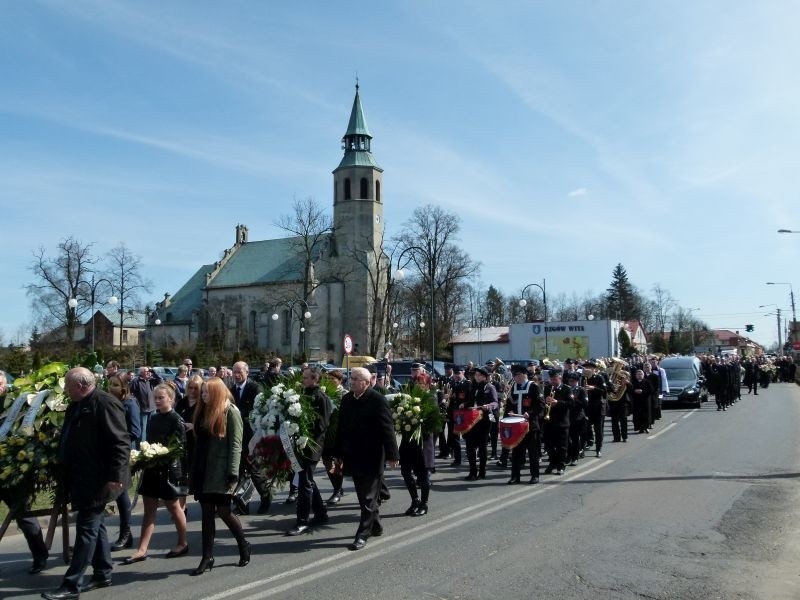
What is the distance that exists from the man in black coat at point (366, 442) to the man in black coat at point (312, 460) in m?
0.70

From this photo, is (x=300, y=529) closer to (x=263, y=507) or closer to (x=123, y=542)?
(x=263, y=507)

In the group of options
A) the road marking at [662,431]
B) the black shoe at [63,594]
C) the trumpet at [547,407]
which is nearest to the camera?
the black shoe at [63,594]

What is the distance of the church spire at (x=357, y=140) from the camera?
75.4m

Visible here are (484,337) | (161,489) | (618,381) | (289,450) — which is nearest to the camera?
(161,489)

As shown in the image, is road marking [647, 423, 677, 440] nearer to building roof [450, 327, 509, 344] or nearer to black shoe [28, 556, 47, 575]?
black shoe [28, 556, 47, 575]

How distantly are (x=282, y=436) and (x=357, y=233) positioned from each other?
66437 mm

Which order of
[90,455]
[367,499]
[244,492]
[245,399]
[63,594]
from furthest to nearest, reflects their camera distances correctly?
[245,399], [244,492], [367,499], [90,455], [63,594]

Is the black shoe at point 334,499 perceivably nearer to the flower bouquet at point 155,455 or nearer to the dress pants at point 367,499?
the dress pants at point 367,499

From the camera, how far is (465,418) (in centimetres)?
1241

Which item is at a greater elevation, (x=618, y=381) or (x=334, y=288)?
(x=334, y=288)

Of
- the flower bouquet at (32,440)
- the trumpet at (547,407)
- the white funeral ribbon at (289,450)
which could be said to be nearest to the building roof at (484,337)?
the trumpet at (547,407)

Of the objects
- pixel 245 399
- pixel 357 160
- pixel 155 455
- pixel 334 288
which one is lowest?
A: pixel 155 455

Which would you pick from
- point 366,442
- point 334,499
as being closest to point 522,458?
point 334,499

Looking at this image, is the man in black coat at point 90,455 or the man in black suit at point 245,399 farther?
the man in black suit at point 245,399
